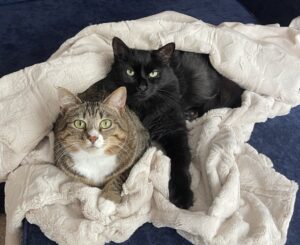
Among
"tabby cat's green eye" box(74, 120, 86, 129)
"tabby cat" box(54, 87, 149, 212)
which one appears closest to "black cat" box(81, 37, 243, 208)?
"tabby cat" box(54, 87, 149, 212)

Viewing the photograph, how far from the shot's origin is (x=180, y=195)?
1.18 meters

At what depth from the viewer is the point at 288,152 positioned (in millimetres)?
1373

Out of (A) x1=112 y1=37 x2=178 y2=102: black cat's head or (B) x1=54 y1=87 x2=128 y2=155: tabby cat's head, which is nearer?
(B) x1=54 y1=87 x2=128 y2=155: tabby cat's head

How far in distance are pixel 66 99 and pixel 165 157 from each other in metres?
0.34

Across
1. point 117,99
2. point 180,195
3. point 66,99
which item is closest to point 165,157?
point 180,195

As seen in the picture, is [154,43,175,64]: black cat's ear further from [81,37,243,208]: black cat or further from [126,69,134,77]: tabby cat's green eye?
[126,69,134,77]: tabby cat's green eye

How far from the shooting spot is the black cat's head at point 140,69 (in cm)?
134

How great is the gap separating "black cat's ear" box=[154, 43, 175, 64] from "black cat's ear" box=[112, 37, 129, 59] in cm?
10

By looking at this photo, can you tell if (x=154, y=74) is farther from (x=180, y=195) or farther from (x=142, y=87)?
(x=180, y=195)

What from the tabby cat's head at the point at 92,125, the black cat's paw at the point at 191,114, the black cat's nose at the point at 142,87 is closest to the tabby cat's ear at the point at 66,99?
the tabby cat's head at the point at 92,125

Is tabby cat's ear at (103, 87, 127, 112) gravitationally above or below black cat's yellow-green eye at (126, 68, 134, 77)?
above

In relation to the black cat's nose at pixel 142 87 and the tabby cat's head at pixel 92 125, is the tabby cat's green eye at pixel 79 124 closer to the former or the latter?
the tabby cat's head at pixel 92 125

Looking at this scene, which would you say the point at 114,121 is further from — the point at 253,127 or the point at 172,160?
the point at 253,127

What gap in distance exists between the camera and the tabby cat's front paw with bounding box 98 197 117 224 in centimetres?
109
